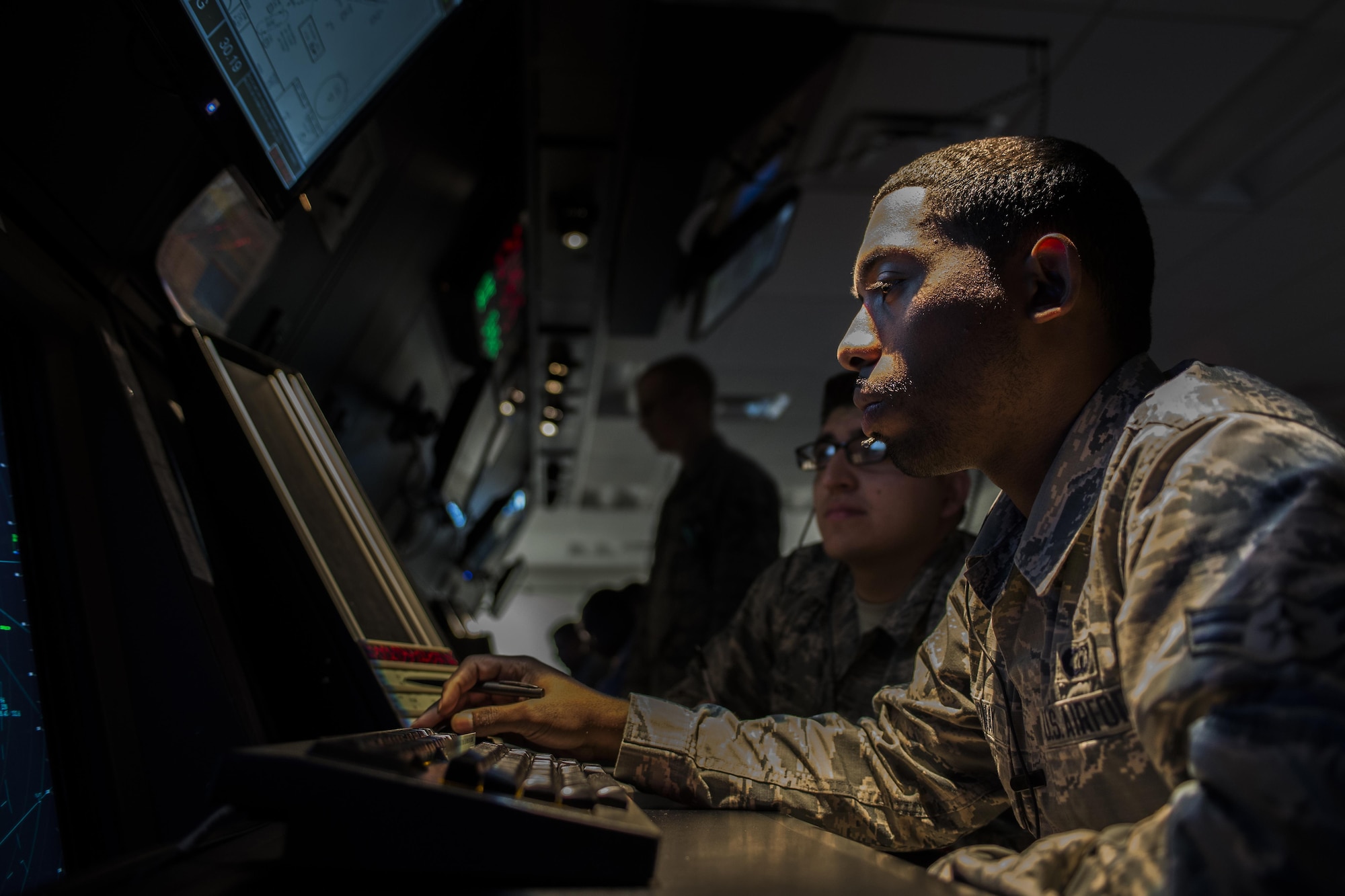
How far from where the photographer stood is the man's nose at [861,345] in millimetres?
938

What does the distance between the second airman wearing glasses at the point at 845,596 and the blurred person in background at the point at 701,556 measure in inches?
24.2

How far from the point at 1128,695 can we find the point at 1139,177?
339 cm

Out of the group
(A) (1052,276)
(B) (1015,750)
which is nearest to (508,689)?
(B) (1015,750)

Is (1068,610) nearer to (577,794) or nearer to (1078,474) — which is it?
(1078,474)

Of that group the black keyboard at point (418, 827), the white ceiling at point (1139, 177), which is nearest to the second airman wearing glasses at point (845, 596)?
the black keyboard at point (418, 827)

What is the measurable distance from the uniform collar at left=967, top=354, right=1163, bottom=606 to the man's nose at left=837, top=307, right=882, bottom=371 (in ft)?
0.73

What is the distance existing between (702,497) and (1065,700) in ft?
6.30

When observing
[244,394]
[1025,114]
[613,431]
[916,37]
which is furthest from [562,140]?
[613,431]

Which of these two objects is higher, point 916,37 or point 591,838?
point 916,37

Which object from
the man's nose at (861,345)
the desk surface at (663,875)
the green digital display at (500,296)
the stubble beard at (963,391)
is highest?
the green digital display at (500,296)

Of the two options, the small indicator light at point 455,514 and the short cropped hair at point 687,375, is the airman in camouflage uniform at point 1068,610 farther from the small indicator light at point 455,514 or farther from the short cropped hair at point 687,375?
the small indicator light at point 455,514

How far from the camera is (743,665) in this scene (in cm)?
173

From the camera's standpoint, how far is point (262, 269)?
149cm

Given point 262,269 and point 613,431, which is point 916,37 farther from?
point 613,431
